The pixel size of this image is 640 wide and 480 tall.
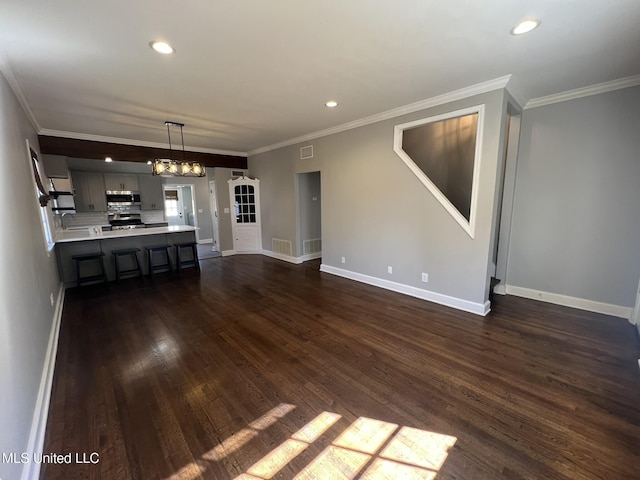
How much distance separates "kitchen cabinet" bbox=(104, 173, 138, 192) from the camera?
780cm

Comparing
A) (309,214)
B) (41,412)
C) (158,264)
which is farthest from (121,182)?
(41,412)

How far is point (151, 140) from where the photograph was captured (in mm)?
Result: 5344

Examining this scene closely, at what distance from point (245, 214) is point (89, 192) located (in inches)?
184

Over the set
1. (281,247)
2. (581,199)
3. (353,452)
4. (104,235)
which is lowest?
(353,452)

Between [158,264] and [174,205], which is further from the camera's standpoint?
[174,205]

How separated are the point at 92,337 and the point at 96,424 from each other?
5.00ft

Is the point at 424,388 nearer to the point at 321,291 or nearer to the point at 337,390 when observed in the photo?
the point at 337,390

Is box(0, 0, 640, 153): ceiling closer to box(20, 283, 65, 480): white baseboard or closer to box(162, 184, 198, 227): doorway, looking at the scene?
box(20, 283, 65, 480): white baseboard

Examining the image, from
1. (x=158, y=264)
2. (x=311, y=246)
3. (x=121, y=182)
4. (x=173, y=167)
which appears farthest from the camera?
(x=121, y=182)

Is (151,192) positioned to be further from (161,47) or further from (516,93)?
(516,93)

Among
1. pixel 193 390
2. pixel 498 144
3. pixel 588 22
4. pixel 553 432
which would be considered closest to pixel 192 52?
pixel 193 390

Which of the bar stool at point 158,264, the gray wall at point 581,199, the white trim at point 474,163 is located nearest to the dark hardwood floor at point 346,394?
the gray wall at point 581,199

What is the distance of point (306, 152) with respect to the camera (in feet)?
17.4

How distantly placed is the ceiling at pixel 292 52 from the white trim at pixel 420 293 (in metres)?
2.57
